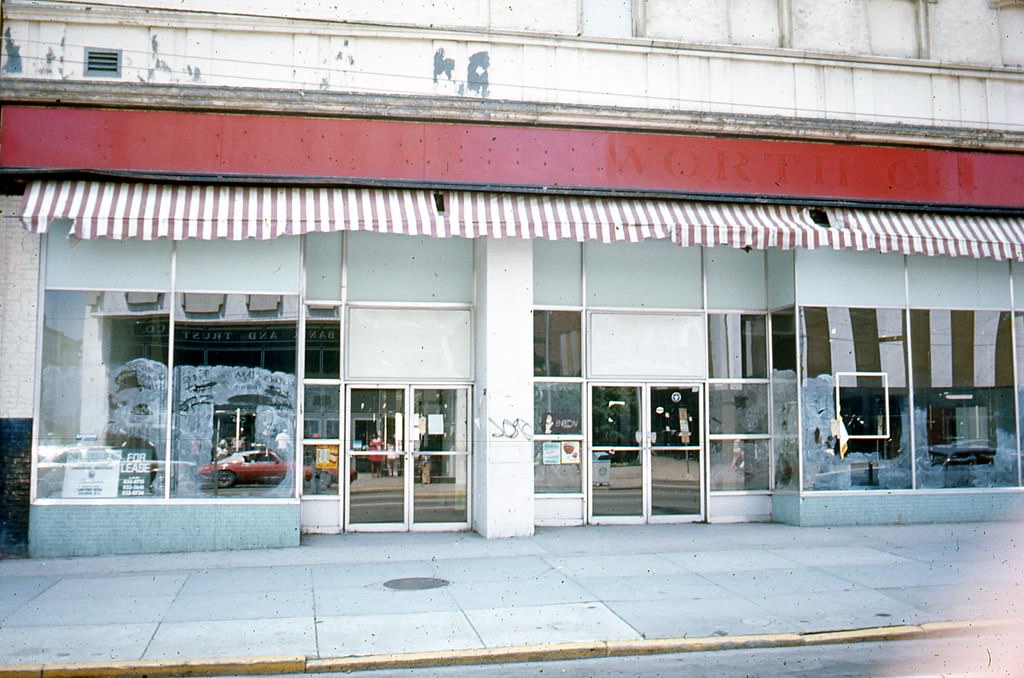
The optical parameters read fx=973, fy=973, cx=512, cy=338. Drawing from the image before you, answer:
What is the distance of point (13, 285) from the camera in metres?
12.5

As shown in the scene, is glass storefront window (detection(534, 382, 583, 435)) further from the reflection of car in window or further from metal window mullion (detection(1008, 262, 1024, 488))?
metal window mullion (detection(1008, 262, 1024, 488))

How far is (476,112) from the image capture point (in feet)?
44.2

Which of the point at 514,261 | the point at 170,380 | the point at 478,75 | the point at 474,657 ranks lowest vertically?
the point at 474,657

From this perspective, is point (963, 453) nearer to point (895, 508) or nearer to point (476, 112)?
point (895, 508)

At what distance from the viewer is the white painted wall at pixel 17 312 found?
40.7 ft

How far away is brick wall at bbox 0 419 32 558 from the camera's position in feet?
40.2

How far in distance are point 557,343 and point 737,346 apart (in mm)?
2973

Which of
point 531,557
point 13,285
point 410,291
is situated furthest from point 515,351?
point 13,285

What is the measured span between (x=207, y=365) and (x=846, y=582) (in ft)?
27.5

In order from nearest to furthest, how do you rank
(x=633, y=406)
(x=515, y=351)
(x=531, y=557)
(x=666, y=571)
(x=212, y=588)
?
(x=212, y=588)
(x=666, y=571)
(x=531, y=557)
(x=515, y=351)
(x=633, y=406)

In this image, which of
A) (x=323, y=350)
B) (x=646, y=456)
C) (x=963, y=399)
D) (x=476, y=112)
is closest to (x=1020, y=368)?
(x=963, y=399)

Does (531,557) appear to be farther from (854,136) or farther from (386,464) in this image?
(854,136)

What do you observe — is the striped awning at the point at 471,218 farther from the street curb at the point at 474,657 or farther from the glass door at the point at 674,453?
the street curb at the point at 474,657

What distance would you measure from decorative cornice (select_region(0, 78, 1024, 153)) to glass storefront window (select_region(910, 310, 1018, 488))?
9.24 feet
